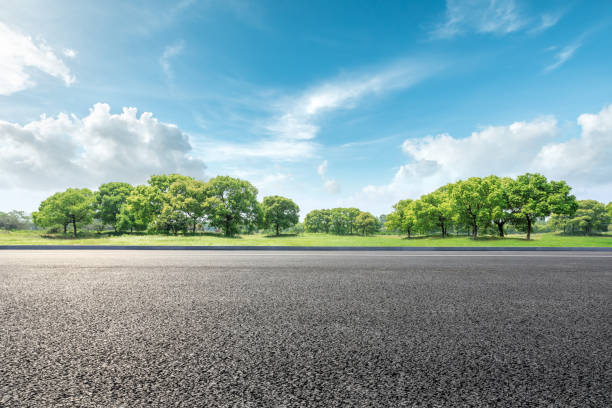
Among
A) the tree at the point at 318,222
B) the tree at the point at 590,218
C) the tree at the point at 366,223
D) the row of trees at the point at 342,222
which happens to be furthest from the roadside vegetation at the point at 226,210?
the tree at the point at 318,222

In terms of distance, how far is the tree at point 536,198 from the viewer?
33500 millimetres

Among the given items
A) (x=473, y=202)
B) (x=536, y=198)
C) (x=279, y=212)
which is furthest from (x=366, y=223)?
(x=536, y=198)

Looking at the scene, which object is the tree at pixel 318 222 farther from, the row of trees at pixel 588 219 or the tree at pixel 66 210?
the row of trees at pixel 588 219

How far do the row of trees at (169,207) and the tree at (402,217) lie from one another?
27351mm

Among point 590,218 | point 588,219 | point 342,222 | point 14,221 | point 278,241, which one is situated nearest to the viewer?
point 278,241

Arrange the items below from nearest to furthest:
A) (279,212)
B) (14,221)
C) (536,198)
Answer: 1. (536,198)
2. (14,221)
3. (279,212)

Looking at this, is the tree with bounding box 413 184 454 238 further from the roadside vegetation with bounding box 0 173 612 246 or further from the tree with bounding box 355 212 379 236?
the tree with bounding box 355 212 379 236

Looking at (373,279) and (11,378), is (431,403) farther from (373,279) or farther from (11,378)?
(373,279)

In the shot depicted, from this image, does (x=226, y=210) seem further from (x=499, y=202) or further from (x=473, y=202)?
(x=499, y=202)

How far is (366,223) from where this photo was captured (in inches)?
2916

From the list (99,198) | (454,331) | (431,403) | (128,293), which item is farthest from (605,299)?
(99,198)

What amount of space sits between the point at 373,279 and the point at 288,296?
234 cm

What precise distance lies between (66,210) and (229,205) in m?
24.1

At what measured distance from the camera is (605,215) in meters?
60.2
